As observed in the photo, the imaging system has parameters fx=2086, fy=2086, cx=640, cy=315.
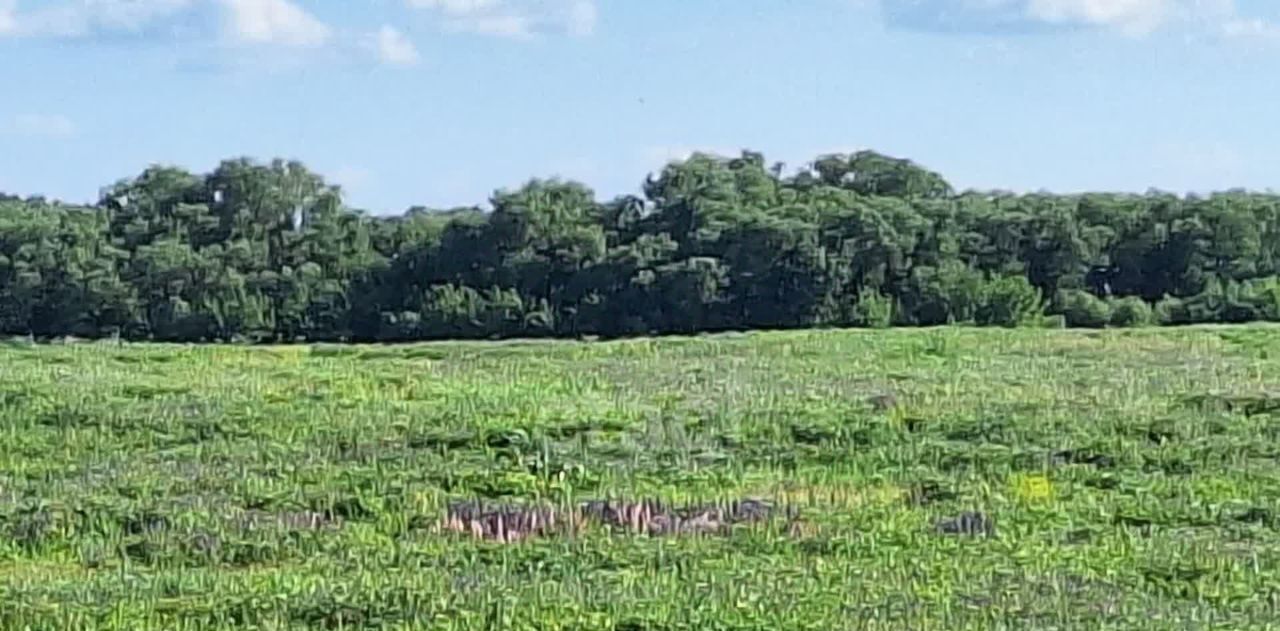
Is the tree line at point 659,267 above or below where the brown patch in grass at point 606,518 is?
above

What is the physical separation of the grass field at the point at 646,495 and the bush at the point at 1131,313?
91.6ft

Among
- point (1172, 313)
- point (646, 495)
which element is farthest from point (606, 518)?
point (1172, 313)

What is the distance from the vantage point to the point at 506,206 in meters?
66.2

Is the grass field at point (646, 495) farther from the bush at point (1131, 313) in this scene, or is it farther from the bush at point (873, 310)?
the bush at point (873, 310)

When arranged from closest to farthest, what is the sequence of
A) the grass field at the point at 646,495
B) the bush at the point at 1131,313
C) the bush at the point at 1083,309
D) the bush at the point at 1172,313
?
the grass field at the point at 646,495, the bush at the point at 1131,313, the bush at the point at 1172,313, the bush at the point at 1083,309

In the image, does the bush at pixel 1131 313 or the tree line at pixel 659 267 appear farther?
the tree line at pixel 659 267

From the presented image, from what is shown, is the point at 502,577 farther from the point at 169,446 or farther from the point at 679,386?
the point at 679,386

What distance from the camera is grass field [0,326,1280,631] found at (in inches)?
432

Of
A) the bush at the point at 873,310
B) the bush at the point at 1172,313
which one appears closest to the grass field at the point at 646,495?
the bush at the point at 1172,313

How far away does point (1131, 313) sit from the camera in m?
57.5

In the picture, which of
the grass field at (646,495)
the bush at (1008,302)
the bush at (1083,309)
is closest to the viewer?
the grass field at (646,495)

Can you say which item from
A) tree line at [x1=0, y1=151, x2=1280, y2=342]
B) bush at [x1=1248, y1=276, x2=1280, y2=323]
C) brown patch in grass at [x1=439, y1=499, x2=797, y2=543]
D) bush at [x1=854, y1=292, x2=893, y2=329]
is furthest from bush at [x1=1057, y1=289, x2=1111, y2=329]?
brown patch in grass at [x1=439, y1=499, x2=797, y2=543]

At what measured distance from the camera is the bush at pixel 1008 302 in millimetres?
58603

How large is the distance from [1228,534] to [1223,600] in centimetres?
277
